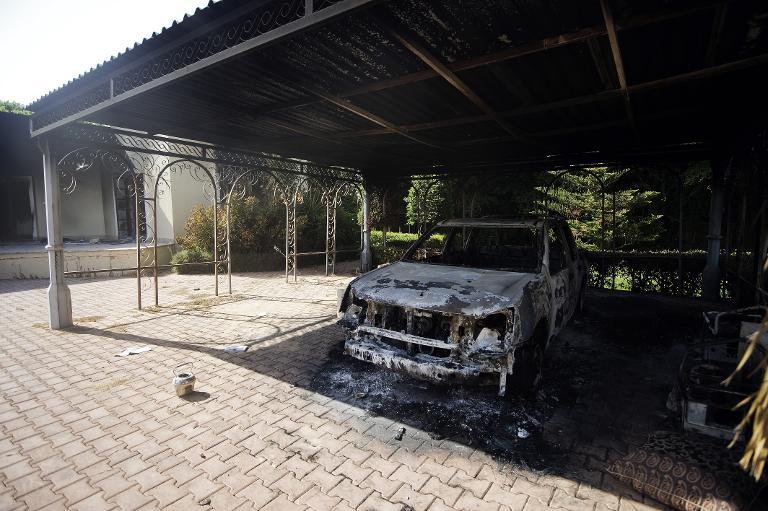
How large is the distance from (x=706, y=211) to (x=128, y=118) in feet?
68.5

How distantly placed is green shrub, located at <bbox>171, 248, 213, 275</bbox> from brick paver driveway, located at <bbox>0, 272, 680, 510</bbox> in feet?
24.9

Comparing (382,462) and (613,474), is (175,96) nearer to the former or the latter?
(382,462)

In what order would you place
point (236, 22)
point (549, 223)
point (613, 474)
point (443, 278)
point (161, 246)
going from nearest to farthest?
point (613, 474) → point (236, 22) → point (443, 278) → point (549, 223) → point (161, 246)

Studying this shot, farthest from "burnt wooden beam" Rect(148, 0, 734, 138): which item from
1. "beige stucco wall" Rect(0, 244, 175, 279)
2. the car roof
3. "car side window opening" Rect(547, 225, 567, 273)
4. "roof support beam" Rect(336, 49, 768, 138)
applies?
"beige stucco wall" Rect(0, 244, 175, 279)

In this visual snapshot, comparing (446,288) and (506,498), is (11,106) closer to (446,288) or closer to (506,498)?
(446,288)

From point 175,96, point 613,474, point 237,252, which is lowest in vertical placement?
point 613,474

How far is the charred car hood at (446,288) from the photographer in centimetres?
390

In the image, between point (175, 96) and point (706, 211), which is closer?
point (175, 96)

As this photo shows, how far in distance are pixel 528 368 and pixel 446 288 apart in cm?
119

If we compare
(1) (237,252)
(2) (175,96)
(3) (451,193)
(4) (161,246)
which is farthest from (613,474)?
(3) (451,193)

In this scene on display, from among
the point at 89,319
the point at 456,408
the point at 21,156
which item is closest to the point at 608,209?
the point at 456,408

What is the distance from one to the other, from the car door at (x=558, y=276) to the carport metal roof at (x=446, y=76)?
72.8 inches

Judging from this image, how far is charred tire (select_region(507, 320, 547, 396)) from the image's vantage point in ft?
12.9

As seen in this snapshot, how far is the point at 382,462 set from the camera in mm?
3113
